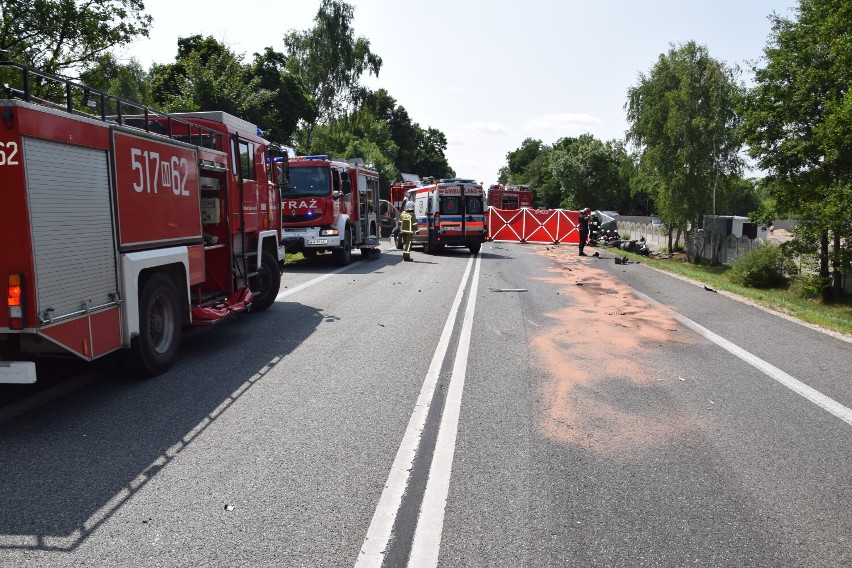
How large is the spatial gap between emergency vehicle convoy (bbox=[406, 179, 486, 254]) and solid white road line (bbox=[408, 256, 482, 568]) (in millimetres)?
17359

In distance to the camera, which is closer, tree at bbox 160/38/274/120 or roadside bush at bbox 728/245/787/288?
roadside bush at bbox 728/245/787/288

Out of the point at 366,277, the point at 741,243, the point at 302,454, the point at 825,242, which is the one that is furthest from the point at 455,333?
the point at 741,243

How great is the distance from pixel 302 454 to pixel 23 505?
1.68m

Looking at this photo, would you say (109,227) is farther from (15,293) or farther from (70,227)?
(15,293)

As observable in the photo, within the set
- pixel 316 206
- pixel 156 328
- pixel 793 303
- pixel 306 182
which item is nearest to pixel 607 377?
pixel 156 328

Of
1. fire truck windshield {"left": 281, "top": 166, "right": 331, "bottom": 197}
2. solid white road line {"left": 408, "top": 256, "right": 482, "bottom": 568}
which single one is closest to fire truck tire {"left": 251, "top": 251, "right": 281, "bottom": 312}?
solid white road line {"left": 408, "top": 256, "right": 482, "bottom": 568}

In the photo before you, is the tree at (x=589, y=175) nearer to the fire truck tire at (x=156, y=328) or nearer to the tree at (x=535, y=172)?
the tree at (x=535, y=172)

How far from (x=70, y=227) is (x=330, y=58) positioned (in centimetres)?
4299

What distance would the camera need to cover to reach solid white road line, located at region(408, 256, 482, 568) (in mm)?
3373

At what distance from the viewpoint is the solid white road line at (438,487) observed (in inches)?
133

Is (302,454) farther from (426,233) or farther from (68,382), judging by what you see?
(426,233)

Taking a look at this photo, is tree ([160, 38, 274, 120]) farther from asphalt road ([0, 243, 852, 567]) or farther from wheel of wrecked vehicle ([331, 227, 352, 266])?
asphalt road ([0, 243, 852, 567])

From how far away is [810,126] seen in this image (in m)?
19.6

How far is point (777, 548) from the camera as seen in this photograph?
136 inches
